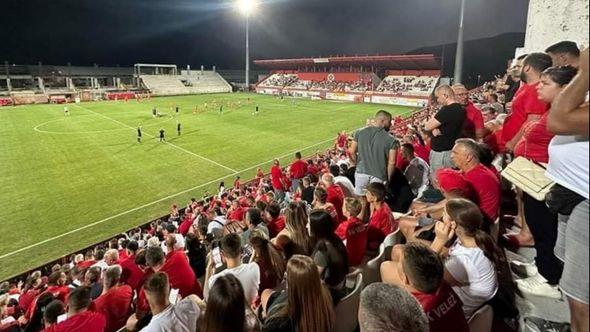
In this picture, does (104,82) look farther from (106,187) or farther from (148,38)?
(106,187)

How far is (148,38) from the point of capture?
110 m

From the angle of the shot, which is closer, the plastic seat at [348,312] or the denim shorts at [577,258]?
the denim shorts at [577,258]

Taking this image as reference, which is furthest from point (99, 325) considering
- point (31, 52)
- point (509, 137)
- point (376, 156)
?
point (31, 52)

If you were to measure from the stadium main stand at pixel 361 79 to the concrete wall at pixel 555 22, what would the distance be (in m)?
42.2

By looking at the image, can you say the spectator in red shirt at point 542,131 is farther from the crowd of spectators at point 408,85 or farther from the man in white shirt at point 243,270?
the crowd of spectators at point 408,85

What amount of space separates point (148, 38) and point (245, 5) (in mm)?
52587

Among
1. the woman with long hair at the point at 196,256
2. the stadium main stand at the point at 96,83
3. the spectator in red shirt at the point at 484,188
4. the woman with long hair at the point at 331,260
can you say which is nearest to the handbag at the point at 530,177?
the spectator in red shirt at the point at 484,188

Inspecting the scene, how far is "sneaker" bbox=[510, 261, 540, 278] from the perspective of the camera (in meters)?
4.34

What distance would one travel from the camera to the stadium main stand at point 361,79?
59.2m

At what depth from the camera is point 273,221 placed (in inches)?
277

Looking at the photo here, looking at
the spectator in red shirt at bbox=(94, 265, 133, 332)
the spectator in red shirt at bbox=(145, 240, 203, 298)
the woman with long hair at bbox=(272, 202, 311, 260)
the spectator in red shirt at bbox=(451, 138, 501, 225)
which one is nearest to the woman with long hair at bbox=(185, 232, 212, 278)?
the spectator in red shirt at bbox=(145, 240, 203, 298)

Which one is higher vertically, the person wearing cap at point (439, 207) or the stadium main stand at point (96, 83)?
the stadium main stand at point (96, 83)

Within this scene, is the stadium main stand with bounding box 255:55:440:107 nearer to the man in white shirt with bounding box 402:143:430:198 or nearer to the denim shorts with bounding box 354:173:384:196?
the man in white shirt with bounding box 402:143:430:198

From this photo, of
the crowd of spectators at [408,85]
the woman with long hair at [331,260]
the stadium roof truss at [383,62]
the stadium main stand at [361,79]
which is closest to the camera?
the woman with long hair at [331,260]
